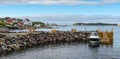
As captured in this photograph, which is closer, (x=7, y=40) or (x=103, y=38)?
(x=7, y=40)

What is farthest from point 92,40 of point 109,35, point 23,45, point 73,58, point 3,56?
point 3,56

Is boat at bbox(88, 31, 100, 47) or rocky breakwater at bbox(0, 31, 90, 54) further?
boat at bbox(88, 31, 100, 47)

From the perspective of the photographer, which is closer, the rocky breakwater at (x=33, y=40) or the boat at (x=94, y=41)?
the rocky breakwater at (x=33, y=40)

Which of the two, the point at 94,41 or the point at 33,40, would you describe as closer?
the point at 94,41

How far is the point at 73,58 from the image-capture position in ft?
222

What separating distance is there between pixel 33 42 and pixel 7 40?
11246 millimetres

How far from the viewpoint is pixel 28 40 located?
93.8 meters

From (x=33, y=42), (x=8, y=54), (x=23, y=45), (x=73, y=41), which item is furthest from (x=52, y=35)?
(x=8, y=54)

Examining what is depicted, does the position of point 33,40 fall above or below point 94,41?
above

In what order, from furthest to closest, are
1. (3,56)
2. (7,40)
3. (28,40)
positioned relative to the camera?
(28,40) < (7,40) < (3,56)

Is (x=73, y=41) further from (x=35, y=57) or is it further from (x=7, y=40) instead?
(x=35, y=57)

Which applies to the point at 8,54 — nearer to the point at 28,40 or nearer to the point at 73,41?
the point at 28,40

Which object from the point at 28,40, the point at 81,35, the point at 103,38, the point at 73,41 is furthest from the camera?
the point at 81,35

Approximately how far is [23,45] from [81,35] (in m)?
35.9
